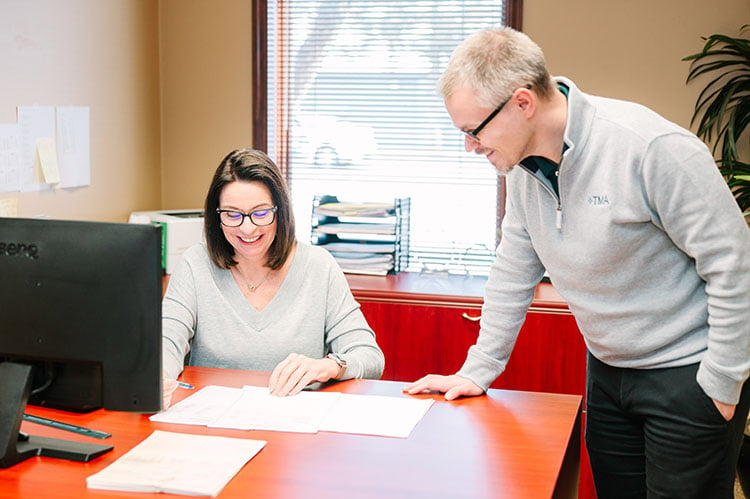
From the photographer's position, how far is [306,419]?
5.63 ft

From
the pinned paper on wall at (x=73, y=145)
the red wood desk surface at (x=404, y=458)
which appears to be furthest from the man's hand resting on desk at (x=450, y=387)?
the pinned paper on wall at (x=73, y=145)

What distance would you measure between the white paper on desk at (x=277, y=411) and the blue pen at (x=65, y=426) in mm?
214

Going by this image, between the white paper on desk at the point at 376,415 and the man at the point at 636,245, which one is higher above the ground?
the man at the point at 636,245

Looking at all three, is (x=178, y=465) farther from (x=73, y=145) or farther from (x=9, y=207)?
(x=73, y=145)

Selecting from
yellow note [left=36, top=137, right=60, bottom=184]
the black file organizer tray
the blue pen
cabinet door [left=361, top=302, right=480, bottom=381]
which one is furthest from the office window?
the blue pen

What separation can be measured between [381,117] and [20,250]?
2.33m

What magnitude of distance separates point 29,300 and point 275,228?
85cm

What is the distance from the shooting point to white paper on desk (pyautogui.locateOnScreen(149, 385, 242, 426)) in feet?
5.60

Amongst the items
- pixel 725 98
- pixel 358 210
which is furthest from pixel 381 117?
pixel 725 98

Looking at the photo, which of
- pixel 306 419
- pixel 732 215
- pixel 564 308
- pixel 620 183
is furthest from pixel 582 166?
pixel 564 308

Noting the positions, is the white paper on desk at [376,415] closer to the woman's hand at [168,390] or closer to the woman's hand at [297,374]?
the woman's hand at [297,374]

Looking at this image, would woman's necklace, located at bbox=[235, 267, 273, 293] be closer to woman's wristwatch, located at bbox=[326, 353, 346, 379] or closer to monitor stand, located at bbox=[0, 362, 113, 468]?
woman's wristwatch, located at bbox=[326, 353, 346, 379]

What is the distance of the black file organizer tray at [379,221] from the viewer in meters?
3.37

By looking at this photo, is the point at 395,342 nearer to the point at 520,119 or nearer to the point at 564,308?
the point at 564,308
